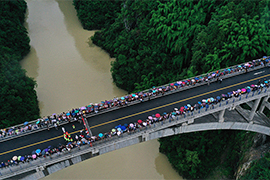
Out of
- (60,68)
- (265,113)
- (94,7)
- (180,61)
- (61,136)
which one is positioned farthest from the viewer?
(94,7)

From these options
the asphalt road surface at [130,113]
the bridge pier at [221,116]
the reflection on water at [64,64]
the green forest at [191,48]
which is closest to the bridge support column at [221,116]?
the bridge pier at [221,116]

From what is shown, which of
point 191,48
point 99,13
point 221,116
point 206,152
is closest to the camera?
point 221,116

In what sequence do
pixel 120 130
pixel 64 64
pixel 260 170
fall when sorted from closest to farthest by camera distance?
pixel 120 130, pixel 260 170, pixel 64 64

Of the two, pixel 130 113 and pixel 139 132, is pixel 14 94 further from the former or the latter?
pixel 139 132

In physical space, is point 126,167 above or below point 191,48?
below

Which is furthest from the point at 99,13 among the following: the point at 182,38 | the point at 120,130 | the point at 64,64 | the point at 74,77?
the point at 120,130

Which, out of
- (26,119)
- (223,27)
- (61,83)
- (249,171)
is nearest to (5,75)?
(26,119)

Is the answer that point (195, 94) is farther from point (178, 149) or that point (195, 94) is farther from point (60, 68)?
point (60, 68)
